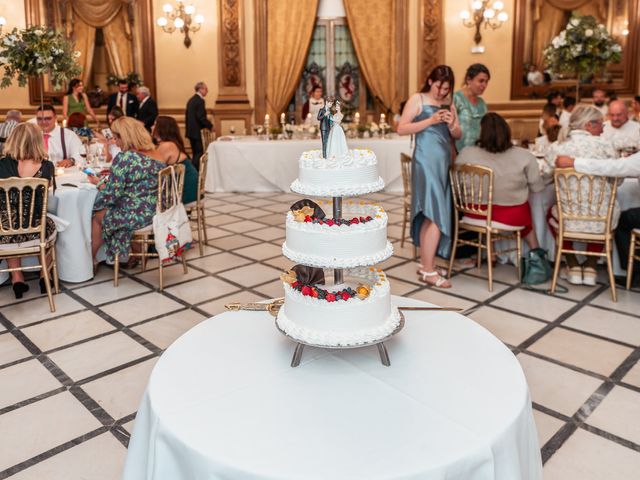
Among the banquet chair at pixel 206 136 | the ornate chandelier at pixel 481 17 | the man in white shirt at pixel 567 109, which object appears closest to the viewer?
the man in white shirt at pixel 567 109

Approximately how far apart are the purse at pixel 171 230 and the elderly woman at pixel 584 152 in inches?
110

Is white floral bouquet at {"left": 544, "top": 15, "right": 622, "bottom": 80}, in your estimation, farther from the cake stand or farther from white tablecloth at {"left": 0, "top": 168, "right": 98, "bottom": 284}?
the cake stand

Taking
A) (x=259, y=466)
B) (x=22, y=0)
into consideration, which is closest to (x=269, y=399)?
(x=259, y=466)

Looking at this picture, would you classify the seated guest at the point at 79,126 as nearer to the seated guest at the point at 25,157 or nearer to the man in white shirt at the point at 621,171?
the seated guest at the point at 25,157

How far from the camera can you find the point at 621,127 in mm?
6113

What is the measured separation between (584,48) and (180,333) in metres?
5.42

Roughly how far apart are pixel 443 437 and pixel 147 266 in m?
4.08

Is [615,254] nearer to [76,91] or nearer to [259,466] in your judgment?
[259,466]

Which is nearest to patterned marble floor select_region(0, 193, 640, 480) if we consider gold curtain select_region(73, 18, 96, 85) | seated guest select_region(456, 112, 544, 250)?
seated guest select_region(456, 112, 544, 250)

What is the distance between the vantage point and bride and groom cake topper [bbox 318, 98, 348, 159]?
1835mm

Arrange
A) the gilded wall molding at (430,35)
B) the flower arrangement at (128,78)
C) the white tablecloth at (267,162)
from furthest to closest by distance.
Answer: the flower arrangement at (128,78) → the gilded wall molding at (430,35) → the white tablecloth at (267,162)

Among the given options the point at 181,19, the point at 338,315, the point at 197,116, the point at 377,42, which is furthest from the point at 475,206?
the point at 181,19

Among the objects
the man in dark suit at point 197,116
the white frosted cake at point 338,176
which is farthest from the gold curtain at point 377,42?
the white frosted cake at point 338,176

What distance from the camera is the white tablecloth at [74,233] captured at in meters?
4.53
